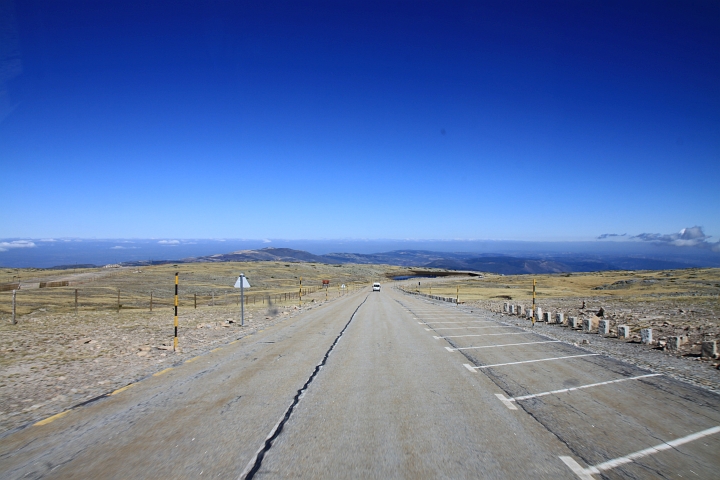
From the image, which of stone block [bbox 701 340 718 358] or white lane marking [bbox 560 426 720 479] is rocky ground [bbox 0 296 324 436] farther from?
stone block [bbox 701 340 718 358]

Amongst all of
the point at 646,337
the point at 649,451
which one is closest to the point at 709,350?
the point at 646,337

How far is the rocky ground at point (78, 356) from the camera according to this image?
7734mm

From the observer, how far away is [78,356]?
471 inches

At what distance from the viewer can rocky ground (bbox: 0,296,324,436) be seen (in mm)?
7734

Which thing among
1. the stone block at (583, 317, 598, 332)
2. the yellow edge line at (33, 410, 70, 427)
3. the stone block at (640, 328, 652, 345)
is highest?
the yellow edge line at (33, 410, 70, 427)

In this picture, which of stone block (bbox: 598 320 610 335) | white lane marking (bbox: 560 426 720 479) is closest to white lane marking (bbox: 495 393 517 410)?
white lane marking (bbox: 560 426 720 479)

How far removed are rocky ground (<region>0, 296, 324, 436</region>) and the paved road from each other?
95cm

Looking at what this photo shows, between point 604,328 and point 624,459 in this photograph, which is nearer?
point 624,459

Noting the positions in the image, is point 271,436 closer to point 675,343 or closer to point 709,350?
point 709,350

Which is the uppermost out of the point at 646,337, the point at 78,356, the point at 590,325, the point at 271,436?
the point at 271,436

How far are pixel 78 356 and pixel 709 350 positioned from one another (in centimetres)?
1794

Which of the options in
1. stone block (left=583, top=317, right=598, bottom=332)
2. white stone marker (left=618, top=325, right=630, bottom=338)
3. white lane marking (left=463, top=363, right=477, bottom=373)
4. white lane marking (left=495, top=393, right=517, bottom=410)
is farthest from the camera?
stone block (left=583, top=317, right=598, bottom=332)

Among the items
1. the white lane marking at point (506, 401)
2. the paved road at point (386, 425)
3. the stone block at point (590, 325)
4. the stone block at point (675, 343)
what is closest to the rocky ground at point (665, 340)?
the stone block at point (675, 343)

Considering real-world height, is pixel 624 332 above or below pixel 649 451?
below
